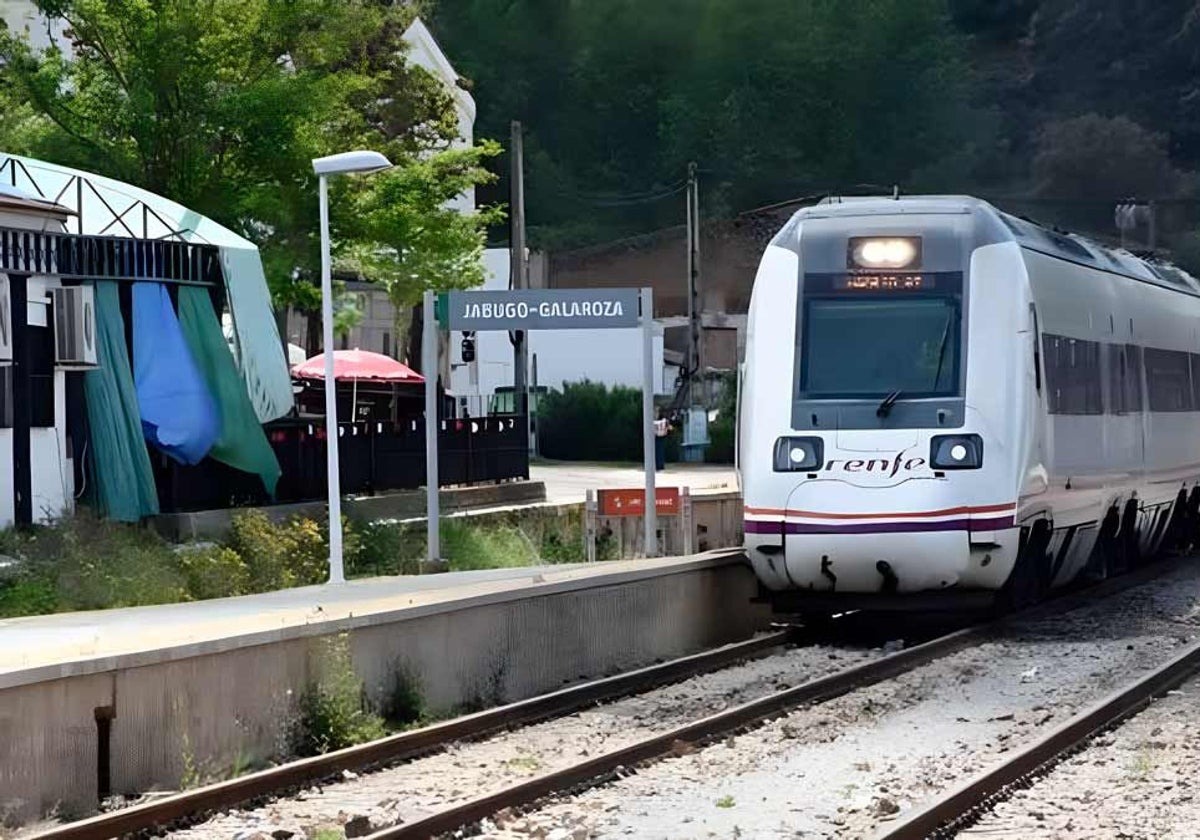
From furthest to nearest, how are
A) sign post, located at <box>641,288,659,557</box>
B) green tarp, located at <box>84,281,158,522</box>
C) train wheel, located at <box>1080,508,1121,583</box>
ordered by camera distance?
1. green tarp, located at <box>84,281,158,522</box>
2. sign post, located at <box>641,288,659,557</box>
3. train wheel, located at <box>1080,508,1121,583</box>

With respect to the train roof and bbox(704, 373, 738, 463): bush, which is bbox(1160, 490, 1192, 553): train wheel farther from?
bbox(704, 373, 738, 463): bush

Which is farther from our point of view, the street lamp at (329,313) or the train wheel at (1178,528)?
the train wheel at (1178,528)

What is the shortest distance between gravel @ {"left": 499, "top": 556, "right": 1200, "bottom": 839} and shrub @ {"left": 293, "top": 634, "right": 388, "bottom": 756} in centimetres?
213

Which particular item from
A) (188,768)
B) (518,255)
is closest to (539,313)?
(188,768)

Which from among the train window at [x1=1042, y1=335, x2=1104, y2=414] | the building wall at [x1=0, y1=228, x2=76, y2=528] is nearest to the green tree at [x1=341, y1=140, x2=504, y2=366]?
the building wall at [x1=0, y1=228, x2=76, y2=528]

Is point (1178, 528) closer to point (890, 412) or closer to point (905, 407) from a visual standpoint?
point (905, 407)

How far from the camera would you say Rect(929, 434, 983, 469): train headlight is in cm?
1598

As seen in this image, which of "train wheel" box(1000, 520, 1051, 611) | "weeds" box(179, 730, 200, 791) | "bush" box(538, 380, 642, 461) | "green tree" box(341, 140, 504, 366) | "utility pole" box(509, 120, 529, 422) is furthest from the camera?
"bush" box(538, 380, 642, 461)

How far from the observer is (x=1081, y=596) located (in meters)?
21.3

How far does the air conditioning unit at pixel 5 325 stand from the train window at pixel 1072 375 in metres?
11.0

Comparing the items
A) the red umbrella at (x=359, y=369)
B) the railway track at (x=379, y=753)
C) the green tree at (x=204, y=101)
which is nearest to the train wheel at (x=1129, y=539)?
the railway track at (x=379, y=753)

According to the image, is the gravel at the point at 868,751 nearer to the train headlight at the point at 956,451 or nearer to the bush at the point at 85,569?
the train headlight at the point at 956,451

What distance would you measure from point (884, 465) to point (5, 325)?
34.6 feet

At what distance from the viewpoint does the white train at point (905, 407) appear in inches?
628
